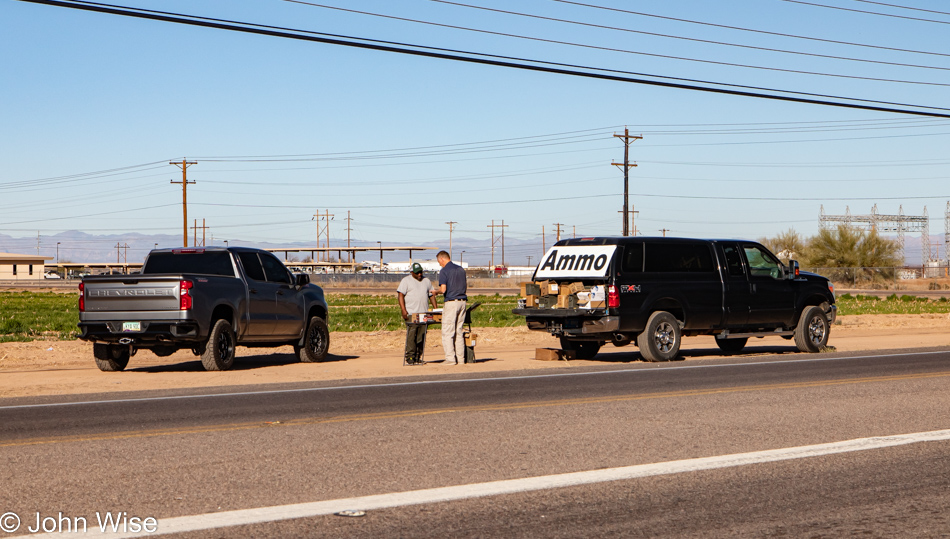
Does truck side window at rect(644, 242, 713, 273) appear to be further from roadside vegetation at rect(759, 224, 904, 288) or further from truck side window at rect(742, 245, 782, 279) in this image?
roadside vegetation at rect(759, 224, 904, 288)

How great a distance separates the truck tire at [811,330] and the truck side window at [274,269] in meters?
10.5

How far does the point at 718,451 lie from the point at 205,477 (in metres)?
4.21

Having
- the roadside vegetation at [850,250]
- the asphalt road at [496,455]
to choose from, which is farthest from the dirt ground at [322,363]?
the roadside vegetation at [850,250]

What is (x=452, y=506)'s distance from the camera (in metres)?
6.54

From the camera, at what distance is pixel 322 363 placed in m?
19.7

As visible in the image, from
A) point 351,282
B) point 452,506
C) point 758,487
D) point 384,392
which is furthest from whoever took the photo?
point 351,282

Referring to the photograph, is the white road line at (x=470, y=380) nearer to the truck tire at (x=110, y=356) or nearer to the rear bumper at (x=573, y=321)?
the rear bumper at (x=573, y=321)

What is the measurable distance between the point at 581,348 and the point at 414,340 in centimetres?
373

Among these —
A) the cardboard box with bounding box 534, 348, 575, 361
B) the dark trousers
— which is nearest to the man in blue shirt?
the dark trousers

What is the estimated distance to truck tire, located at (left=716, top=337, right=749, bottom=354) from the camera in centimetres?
2125

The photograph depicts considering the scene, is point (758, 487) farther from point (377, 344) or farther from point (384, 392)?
point (377, 344)

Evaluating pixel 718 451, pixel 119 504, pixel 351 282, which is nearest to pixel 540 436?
pixel 718 451

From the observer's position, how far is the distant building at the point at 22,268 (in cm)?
15010

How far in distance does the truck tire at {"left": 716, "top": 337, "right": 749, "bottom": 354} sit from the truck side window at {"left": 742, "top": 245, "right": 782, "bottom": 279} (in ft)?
5.39
